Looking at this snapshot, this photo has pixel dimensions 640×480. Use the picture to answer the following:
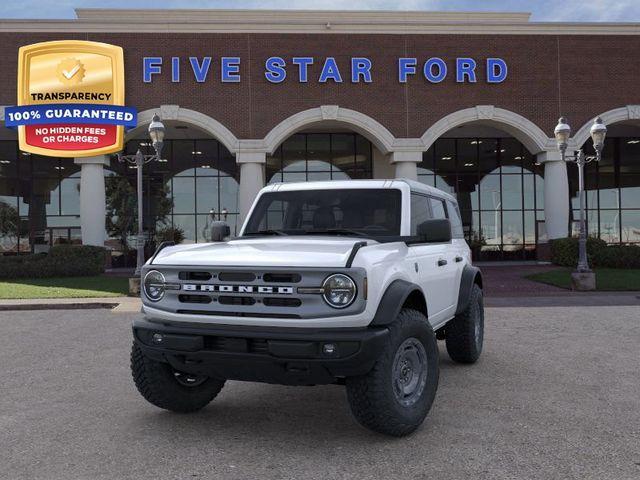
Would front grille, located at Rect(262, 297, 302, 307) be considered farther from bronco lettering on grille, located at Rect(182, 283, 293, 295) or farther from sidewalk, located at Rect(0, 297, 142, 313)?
sidewalk, located at Rect(0, 297, 142, 313)

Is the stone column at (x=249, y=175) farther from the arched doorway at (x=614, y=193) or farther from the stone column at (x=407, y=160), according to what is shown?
the arched doorway at (x=614, y=193)

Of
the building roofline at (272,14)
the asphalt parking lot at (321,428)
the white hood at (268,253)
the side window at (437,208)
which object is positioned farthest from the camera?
the building roofline at (272,14)

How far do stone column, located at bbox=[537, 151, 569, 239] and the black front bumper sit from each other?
23.0 m

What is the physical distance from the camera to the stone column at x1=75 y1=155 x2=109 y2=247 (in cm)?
2333

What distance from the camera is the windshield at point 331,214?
17.0 ft

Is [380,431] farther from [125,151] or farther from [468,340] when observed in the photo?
[125,151]

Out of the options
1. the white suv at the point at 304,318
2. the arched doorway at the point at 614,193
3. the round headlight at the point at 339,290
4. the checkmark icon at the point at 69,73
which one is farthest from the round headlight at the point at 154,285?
the arched doorway at the point at 614,193

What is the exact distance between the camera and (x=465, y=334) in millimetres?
6555

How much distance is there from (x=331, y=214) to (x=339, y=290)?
5.34ft

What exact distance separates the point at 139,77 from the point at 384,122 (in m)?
10.8

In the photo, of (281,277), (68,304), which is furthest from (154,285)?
(68,304)

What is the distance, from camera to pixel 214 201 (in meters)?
30.5

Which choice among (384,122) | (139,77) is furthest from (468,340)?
(139,77)

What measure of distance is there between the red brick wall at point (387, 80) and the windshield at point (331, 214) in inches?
737
